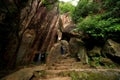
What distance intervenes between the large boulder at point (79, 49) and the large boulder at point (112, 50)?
148 cm

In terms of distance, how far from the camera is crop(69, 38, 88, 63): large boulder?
1050 centimetres

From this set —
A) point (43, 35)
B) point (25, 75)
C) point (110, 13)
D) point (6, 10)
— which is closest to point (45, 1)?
point (43, 35)

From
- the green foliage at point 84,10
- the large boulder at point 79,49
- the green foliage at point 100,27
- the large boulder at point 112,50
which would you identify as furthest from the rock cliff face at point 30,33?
the large boulder at point 112,50

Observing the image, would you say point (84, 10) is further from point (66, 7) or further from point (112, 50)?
point (66, 7)

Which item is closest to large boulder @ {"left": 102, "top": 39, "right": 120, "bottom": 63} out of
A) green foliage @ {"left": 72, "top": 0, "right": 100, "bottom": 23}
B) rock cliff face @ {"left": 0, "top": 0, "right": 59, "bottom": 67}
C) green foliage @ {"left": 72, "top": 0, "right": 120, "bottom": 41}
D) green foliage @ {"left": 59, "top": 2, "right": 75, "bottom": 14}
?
green foliage @ {"left": 72, "top": 0, "right": 120, "bottom": 41}

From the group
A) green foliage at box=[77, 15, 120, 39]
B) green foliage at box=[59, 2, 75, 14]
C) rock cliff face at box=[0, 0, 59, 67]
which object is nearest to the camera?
rock cliff face at box=[0, 0, 59, 67]

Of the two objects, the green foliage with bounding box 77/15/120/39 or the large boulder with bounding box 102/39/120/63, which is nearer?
the large boulder with bounding box 102/39/120/63

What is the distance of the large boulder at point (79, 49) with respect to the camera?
1050 centimetres

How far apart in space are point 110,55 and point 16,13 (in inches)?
235

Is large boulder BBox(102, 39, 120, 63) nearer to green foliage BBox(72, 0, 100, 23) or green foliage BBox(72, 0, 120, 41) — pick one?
green foliage BBox(72, 0, 120, 41)

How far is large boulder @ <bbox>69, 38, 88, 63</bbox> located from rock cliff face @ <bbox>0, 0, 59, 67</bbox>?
Result: 218cm

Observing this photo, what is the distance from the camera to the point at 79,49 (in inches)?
456

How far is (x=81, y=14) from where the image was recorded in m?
15.2

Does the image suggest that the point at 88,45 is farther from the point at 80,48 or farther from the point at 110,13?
the point at 110,13
